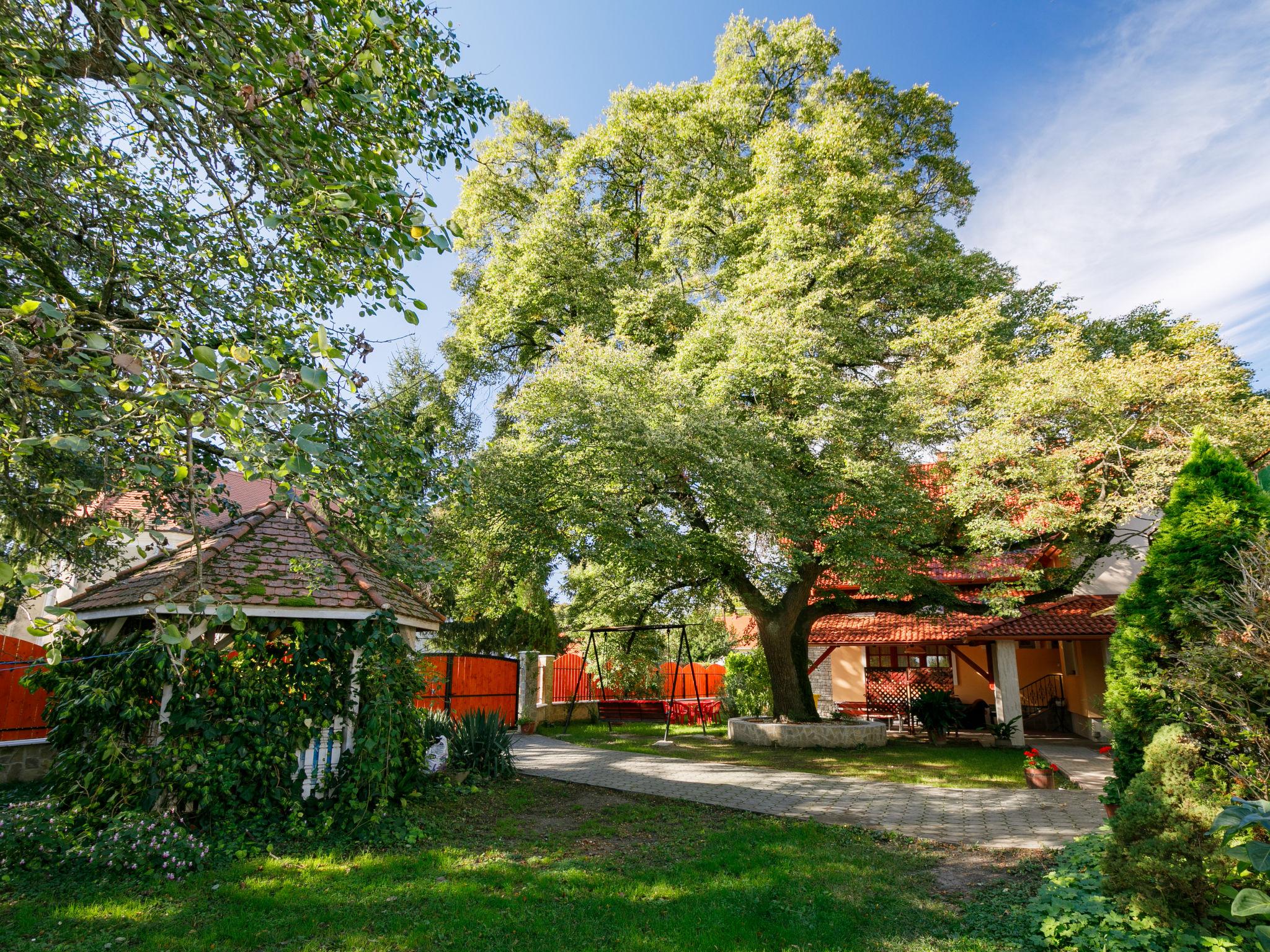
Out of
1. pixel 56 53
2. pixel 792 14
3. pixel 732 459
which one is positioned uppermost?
pixel 792 14

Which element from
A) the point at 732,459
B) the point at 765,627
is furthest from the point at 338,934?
the point at 765,627

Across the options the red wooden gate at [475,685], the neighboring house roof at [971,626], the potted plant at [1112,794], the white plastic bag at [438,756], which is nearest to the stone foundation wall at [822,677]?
the neighboring house roof at [971,626]

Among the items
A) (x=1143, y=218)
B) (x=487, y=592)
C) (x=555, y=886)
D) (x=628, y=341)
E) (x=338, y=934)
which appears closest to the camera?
(x=338, y=934)

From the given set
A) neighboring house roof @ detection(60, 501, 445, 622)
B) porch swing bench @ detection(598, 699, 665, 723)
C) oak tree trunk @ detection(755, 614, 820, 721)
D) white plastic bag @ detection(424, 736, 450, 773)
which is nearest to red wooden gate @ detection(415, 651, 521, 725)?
white plastic bag @ detection(424, 736, 450, 773)

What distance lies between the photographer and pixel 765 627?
1586 cm

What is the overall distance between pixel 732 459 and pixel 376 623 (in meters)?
6.14

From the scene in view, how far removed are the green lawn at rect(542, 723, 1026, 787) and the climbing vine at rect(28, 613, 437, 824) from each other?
308 inches

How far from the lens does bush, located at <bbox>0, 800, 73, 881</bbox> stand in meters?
5.65

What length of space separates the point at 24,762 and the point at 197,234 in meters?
8.88

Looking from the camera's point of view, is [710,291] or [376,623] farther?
[710,291]

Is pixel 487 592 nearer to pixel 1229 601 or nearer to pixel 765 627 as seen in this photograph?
pixel 765 627

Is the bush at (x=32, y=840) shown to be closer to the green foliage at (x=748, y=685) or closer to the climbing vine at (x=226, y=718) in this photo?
the climbing vine at (x=226, y=718)

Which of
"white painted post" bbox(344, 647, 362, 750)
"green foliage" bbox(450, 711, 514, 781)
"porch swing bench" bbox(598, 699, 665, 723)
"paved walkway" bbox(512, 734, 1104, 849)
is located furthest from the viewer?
"porch swing bench" bbox(598, 699, 665, 723)

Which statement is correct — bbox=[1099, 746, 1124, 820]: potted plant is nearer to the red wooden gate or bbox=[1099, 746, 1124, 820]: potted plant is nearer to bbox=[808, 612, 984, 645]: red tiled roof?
the red wooden gate
